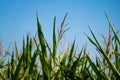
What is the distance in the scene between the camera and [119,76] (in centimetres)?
157

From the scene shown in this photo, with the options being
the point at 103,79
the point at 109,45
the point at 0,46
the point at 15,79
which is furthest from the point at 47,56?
the point at 0,46

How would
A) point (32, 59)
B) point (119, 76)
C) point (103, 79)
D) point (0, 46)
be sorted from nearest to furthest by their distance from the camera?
point (119, 76) → point (103, 79) → point (32, 59) → point (0, 46)

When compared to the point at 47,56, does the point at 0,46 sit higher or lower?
higher

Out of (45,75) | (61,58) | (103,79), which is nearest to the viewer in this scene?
(103,79)

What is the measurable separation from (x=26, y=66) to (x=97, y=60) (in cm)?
87

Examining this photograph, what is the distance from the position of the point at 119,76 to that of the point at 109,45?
92cm

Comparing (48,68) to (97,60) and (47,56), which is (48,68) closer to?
(47,56)

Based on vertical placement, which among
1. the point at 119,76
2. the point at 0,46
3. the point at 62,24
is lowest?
the point at 119,76

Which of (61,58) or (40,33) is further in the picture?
(61,58)

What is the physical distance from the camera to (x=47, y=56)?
6.87 ft

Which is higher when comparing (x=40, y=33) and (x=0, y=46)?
(x=0, y=46)

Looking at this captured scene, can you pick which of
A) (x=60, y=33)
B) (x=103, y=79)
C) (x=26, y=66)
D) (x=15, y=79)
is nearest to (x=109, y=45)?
(x=60, y=33)

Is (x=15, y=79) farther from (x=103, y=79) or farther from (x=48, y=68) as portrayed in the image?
(x=103, y=79)

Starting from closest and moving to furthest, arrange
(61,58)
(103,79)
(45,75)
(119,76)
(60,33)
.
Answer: (119,76), (103,79), (45,75), (60,33), (61,58)
